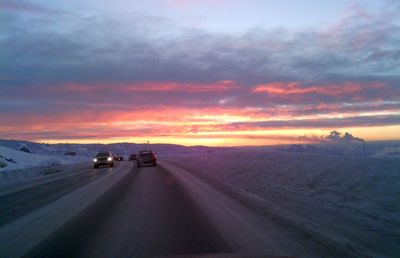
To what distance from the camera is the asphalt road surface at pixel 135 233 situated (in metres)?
8.27

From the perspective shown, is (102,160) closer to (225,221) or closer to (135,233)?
(225,221)

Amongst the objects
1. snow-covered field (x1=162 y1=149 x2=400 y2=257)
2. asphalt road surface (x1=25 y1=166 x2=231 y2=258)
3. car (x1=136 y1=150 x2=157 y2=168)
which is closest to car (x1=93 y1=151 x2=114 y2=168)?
car (x1=136 y1=150 x2=157 y2=168)

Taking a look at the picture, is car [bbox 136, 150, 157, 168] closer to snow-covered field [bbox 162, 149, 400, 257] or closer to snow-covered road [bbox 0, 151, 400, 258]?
snow-covered field [bbox 162, 149, 400, 257]

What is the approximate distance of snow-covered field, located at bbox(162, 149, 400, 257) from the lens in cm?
948

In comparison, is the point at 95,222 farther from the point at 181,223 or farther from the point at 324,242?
the point at 324,242

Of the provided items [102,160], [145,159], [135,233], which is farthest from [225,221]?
[102,160]

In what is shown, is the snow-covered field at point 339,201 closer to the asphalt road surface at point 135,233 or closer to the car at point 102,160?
the asphalt road surface at point 135,233

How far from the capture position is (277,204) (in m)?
14.8

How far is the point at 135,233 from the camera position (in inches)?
391

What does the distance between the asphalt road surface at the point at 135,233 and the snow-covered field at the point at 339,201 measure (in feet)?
6.87

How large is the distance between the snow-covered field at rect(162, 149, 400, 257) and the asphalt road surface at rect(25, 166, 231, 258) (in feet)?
6.87

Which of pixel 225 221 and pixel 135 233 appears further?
pixel 225 221

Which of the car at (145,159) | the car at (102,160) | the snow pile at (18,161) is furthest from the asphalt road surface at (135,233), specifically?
the car at (102,160)

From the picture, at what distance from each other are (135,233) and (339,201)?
7133 mm
